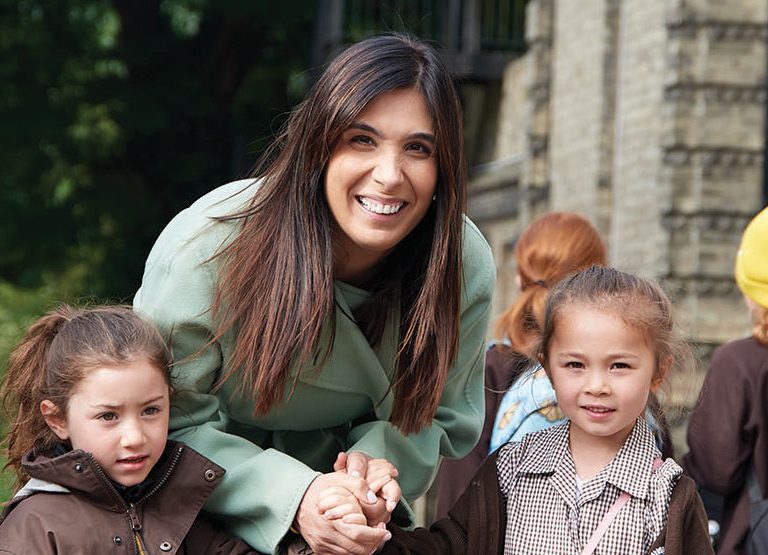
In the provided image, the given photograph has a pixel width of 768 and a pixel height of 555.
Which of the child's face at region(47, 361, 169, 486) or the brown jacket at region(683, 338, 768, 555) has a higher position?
the child's face at region(47, 361, 169, 486)

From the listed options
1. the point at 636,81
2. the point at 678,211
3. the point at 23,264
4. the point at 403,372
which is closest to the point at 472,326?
the point at 403,372

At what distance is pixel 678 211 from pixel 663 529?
8737mm

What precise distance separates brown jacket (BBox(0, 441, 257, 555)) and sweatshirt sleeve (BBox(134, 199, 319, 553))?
7cm

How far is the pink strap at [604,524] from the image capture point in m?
3.25

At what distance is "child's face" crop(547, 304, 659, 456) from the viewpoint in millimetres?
3283

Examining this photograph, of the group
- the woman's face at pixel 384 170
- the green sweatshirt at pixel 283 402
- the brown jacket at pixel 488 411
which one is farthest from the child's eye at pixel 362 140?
the brown jacket at pixel 488 411

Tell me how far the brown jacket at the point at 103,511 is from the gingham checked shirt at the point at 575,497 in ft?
2.04

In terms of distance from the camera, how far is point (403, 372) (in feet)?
11.3

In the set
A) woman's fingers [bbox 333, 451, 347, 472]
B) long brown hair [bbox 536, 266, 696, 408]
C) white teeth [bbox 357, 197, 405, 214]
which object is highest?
white teeth [bbox 357, 197, 405, 214]

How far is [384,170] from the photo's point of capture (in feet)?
10.5

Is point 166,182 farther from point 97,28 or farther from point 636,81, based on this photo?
point 636,81

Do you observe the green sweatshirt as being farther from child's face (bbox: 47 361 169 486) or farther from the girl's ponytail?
the girl's ponytail

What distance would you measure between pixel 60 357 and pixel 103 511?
342 millimetres

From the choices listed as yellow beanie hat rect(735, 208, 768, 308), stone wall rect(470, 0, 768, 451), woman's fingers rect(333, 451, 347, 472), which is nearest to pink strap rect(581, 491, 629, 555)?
woman's fingers rect(333, 451, 347, 472)
